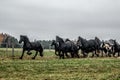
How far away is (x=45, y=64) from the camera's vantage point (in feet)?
89.8

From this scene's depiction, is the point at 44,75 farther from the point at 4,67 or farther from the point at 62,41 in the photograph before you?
the point at 62,41

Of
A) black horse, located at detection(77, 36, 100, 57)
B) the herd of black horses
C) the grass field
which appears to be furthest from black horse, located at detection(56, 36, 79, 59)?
the grass field

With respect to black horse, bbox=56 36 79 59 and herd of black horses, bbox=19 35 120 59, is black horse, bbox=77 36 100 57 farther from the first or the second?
black horse, bbox=56 36 79 59

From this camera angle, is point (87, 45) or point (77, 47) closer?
point (77, 47)

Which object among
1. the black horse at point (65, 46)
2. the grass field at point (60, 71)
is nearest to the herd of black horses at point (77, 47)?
the black horse at point (65, 46)

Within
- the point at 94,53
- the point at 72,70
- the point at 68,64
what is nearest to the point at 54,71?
the point at 72,70

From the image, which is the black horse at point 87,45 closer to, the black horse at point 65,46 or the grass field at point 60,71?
the black horse at point 65,46

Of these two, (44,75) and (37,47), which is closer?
(44,75)

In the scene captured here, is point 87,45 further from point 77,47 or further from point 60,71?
point 60,71

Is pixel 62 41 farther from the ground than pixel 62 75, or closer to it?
farther from the ground

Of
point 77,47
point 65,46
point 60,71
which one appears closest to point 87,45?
point 77,47

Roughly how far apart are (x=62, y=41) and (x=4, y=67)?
45.4 feet

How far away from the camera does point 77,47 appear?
40281mm

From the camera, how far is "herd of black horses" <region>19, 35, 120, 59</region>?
36.7 metres
